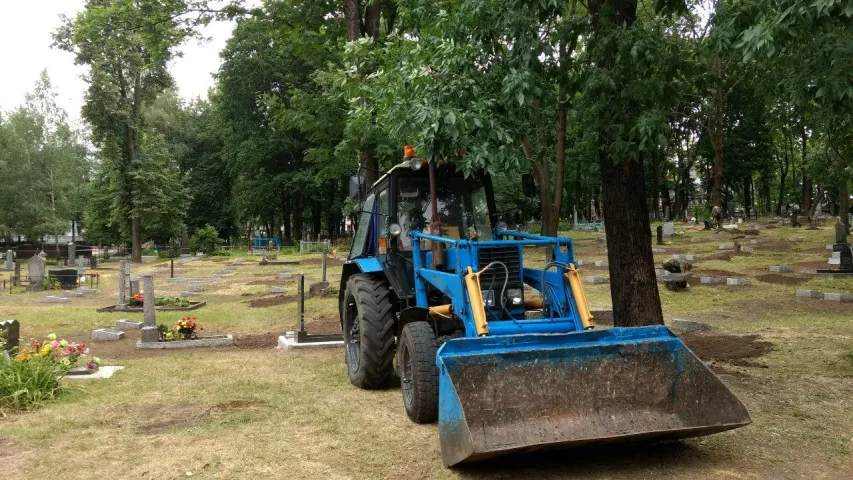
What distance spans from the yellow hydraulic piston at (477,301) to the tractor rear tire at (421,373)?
0.60 meters

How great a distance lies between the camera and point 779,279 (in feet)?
53.1

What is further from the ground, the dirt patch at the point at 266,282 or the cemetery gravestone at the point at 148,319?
the cemetery gravestone at the point at 148,319

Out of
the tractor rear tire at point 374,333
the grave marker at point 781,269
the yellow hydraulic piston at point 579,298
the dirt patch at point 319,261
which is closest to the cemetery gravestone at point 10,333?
the tractor rear tire at point 374,333

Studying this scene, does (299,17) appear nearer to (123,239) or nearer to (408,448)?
(408,448)

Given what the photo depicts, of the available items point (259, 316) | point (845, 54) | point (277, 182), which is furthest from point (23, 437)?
point (277, 182)

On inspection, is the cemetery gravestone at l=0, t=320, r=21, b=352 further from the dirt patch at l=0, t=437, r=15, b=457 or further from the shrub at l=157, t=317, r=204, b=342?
the dirt patch at l=0, t=437, r=15, b=457

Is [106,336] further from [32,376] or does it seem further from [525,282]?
[525,282]

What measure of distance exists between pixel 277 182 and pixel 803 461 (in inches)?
1709

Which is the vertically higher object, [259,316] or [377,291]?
[377,291]

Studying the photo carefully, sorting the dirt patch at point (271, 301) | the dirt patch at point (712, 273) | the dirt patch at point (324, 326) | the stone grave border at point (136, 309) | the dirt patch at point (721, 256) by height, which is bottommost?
the dirt patch at point (324, 326)

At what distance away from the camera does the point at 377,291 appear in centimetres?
680

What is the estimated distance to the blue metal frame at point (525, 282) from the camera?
5184 millimetres

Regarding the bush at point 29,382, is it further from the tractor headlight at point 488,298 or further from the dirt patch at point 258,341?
the tractor headlight at point 488,298

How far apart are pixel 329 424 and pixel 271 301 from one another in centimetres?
1269
